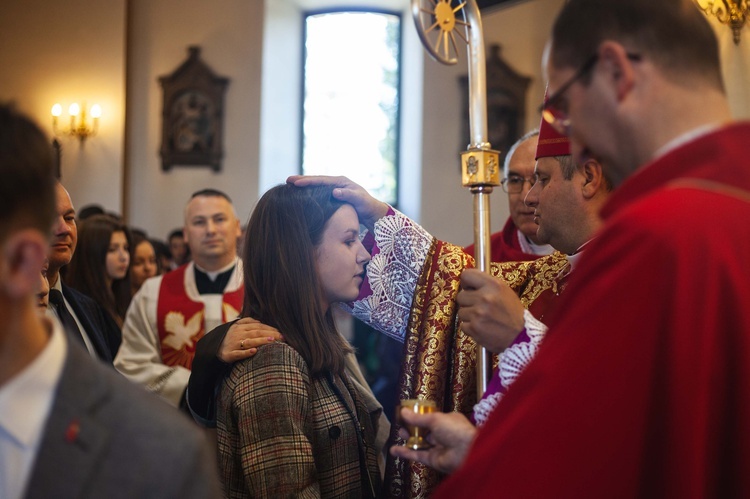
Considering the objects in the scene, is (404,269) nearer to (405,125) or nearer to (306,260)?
(306,260)

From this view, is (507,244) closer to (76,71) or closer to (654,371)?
(654,371)

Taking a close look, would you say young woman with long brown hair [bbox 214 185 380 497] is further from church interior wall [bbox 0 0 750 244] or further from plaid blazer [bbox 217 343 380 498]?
church interior wall [bbox 0 0 750 244]

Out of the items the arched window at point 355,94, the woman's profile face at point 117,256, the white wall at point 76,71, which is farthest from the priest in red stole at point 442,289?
the white wall at point 76,71

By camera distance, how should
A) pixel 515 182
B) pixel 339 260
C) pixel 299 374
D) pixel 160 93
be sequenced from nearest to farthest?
pixel 299 374 → pixel 339 260 → pixel 515 182 → pixel 160 93

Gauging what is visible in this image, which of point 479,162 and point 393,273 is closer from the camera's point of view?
point 479,162

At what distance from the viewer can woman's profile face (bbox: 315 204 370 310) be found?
2.68 m

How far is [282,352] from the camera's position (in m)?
2.40

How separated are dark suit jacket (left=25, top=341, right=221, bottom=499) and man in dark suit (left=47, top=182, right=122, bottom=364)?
1656 mm

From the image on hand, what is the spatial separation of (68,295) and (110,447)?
2326 mm

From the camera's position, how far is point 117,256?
5.38 m

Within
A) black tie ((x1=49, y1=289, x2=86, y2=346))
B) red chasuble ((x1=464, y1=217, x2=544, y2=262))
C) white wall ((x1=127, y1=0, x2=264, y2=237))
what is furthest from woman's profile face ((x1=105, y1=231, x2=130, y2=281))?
white wall ((x1=127, y1=0, x2=264, y2=237))

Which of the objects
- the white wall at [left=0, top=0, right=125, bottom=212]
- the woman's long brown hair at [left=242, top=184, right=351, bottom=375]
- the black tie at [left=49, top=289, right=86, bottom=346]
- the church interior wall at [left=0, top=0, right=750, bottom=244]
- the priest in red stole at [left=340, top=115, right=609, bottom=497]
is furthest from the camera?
the white wall at [left=0, top=0, right=125, bottom=212]

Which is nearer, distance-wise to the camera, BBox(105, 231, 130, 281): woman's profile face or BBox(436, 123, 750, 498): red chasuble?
BBox(436, 123, 750, 498): red chasuble

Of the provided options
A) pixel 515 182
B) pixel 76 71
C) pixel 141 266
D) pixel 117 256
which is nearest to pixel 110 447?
pixel 515 182
